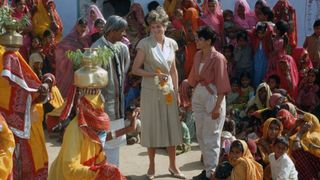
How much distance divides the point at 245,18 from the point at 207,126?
395 cm

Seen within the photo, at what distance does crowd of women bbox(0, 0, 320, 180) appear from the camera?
579cm

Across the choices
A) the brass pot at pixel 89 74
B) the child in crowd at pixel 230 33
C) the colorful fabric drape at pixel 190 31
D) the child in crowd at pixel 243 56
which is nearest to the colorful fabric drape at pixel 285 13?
the child in crowd at pixel 230 33

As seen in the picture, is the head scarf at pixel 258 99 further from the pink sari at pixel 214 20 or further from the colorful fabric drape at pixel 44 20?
the colorful fabric drape at pixel 44 20

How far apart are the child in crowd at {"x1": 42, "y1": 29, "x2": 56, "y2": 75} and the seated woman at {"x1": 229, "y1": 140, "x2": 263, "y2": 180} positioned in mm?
4345

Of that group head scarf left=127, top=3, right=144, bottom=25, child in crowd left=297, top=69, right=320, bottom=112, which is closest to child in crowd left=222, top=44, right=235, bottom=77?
child in crowd left=297, top=69, right=320, bottom=112

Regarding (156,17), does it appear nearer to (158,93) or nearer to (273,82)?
(158,93)

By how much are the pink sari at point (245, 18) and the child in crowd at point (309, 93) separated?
159 cm

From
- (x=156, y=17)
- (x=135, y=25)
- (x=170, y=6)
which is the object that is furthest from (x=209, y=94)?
(x=170, y=6)

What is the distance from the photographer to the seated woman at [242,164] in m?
5.91

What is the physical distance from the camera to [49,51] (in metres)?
9.69

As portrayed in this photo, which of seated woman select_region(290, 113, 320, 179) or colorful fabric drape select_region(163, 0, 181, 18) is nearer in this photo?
seated woman select_region(290, 113, 320, 179)

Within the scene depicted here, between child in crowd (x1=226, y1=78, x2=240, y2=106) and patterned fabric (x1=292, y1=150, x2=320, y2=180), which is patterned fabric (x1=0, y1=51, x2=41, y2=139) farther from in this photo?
child in crowd (x1=226, y1=78, x2=240, y2=106)

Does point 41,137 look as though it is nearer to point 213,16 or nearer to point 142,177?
point 142,177

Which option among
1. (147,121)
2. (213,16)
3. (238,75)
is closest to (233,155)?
(147,121)
